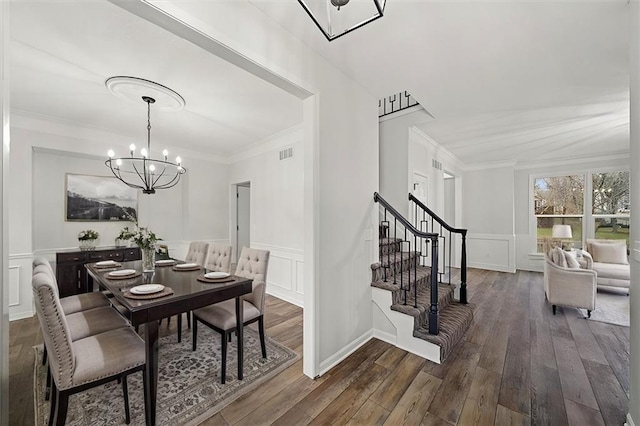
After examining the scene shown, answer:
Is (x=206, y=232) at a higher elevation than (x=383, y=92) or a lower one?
lower

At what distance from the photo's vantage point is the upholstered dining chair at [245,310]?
218 cm

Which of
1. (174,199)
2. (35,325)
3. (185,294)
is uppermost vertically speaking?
(174,199)

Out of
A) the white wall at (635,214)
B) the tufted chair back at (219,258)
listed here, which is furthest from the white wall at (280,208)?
the white wall at (635,214)

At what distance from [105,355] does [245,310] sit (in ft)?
3.39

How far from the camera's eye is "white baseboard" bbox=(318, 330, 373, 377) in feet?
7.46

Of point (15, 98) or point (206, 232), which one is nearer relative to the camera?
point (15, 98)

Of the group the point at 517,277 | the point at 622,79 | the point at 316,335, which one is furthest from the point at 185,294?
the point at 517,277

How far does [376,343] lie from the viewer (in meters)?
2.77

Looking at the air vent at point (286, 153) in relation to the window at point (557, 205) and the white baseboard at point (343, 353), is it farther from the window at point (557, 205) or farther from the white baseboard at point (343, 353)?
the window at point (557, 205)

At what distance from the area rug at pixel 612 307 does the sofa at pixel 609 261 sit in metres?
0.20

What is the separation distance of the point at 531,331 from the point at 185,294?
385 cm

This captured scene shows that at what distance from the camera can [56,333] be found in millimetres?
1438

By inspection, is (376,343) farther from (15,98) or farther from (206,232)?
(15,98)

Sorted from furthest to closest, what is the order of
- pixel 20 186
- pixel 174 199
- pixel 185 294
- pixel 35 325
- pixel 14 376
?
pixel 174 199 → pixel 20 186 → pixel 35 325 → pixel 14 376 → pixel 185 294
